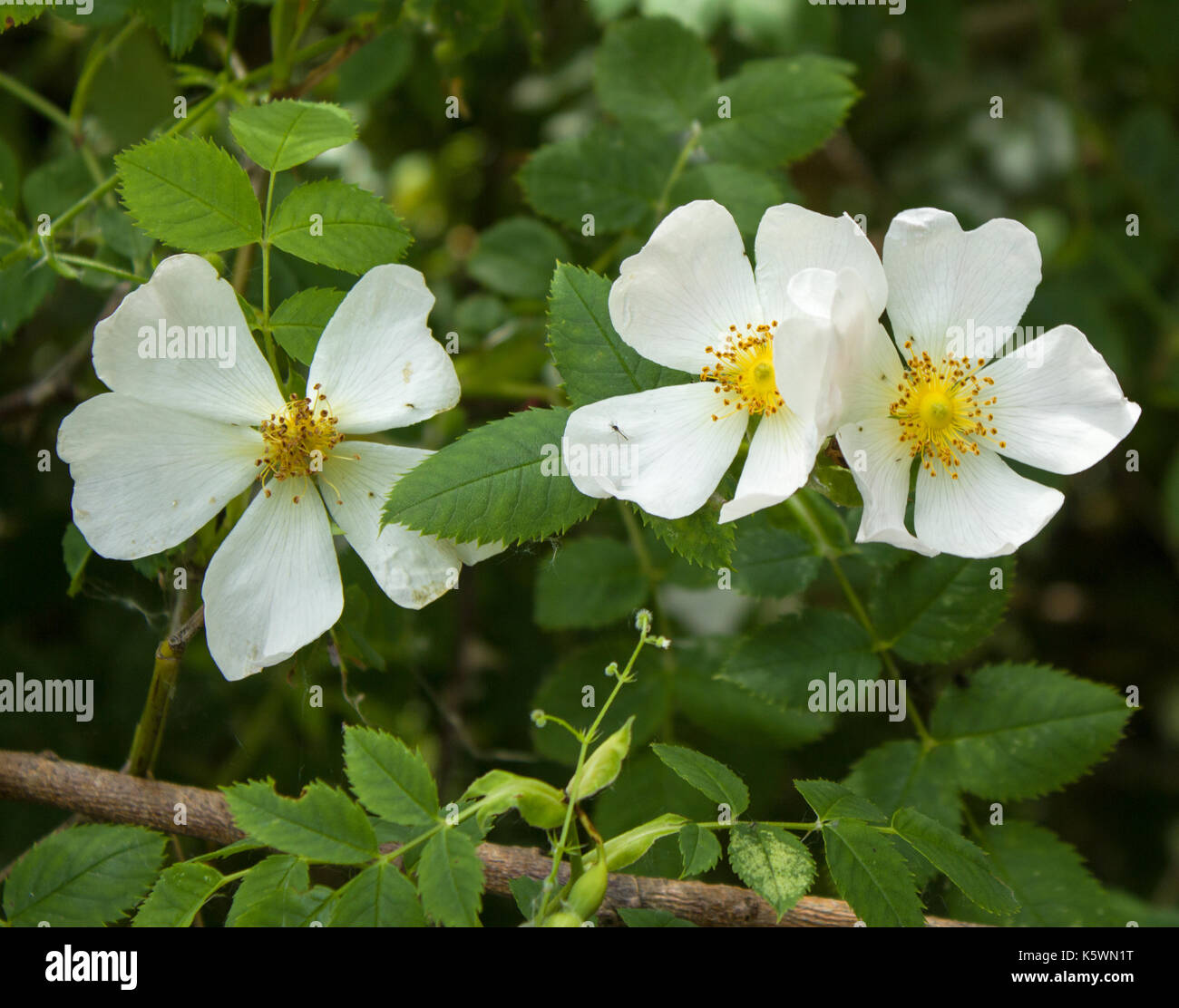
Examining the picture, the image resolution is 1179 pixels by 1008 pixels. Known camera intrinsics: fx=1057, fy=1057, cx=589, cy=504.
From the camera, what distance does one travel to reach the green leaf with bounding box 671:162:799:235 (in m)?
1.79

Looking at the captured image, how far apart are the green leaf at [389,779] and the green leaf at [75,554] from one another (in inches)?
21.2

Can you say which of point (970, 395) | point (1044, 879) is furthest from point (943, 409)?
point (1044, 879)

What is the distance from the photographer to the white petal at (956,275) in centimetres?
144

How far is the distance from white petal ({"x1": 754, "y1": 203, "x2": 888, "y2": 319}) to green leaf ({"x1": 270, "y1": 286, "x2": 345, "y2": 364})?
588 mm

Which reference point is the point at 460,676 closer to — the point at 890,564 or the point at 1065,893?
the point at 890,564

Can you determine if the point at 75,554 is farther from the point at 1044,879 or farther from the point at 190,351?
the point at 1044,879

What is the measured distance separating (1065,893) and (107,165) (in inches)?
83.2

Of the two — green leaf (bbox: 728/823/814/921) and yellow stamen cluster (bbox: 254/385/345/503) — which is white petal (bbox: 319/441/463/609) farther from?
green leaf (bbox: 728/823/814/921)

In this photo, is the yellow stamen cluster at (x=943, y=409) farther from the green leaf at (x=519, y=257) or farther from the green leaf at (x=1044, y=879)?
the green leaf at (x=519, y=257)

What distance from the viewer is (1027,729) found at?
163cm

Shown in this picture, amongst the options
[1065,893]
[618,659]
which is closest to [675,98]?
[618,659]

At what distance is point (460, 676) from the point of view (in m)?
2.46

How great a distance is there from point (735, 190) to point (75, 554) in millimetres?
1216

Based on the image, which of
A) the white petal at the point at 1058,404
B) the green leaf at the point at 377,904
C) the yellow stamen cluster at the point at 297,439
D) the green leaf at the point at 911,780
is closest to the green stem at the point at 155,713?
the yellow stamen cluster at the point at 297,439
